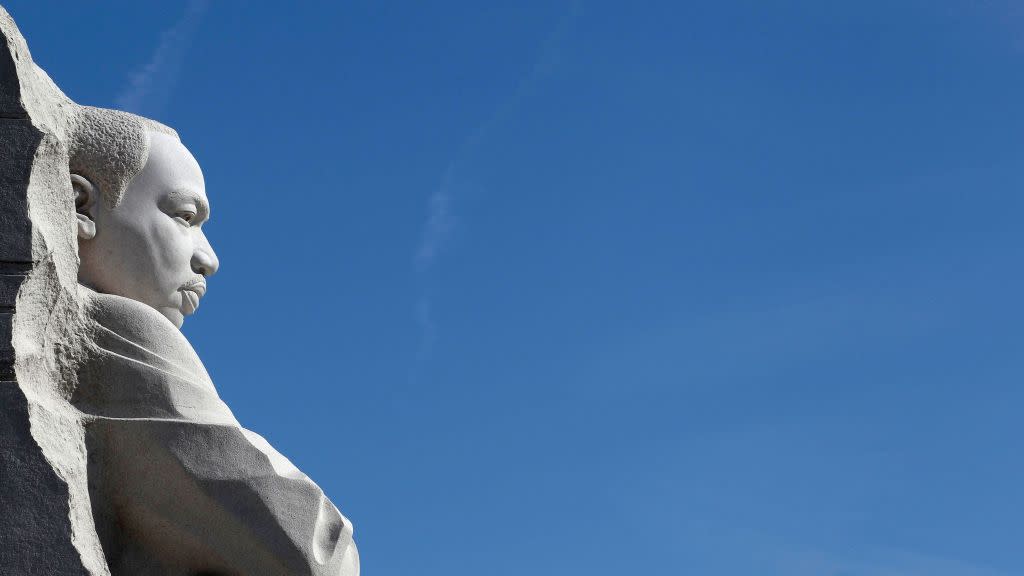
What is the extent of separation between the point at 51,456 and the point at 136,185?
4.76ft

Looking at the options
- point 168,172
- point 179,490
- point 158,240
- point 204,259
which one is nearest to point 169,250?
point 158,240

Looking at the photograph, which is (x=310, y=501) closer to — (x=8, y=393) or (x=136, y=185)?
(x=8, y=393)

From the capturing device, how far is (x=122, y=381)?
526cm

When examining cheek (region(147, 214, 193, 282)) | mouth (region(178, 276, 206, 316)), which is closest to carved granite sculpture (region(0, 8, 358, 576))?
cheek (region(147, 214, 193, 282))

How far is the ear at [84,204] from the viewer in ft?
18.5

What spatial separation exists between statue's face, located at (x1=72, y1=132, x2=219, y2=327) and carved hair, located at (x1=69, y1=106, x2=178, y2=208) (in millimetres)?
44

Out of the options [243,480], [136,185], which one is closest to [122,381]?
[243,480]

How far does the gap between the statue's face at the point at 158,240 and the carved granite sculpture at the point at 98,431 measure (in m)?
0.04

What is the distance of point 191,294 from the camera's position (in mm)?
6004

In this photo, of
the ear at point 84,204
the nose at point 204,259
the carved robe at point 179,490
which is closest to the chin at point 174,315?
the nose at point 204,259

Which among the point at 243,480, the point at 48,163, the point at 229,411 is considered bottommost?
the point at 243,480

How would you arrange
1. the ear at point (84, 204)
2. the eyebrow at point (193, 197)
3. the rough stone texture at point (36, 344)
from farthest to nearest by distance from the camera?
the eyebrow at point (193, 197)
the ear at point (84, 204)
the rough stone texture at point (36, 344)

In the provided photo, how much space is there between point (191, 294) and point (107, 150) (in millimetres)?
727

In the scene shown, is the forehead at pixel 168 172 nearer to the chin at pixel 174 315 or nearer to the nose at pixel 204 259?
the nose at pixel 204 259
